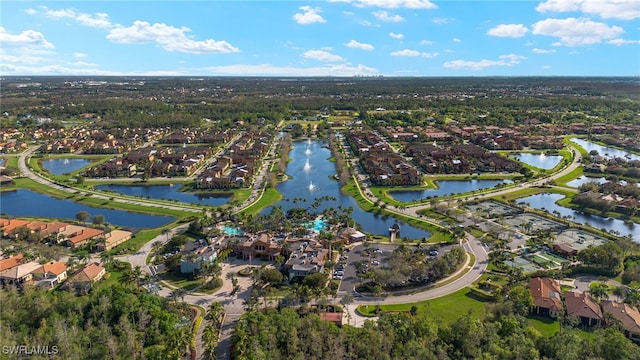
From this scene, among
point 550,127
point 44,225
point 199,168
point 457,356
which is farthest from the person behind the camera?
point 550,127

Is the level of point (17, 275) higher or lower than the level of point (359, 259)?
higher

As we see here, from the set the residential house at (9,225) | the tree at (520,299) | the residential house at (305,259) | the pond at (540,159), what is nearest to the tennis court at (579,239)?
the tree at (520,299)

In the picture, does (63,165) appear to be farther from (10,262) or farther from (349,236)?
(349,236)

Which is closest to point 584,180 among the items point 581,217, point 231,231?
point 581,217

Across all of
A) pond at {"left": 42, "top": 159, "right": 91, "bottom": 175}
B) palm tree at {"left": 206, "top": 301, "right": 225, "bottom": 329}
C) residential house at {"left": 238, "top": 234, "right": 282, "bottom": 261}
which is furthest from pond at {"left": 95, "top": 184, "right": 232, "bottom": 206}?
palm tree at {"left": 206, "top": 301, "right": 225, "bottom": 329}

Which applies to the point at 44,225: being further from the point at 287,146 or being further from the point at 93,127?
the point at 93,127

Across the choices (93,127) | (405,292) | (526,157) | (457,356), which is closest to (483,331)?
(457,356)

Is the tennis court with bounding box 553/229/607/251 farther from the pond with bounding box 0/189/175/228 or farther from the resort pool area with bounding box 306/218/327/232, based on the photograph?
the pond with bounding box 0/189/175/228
